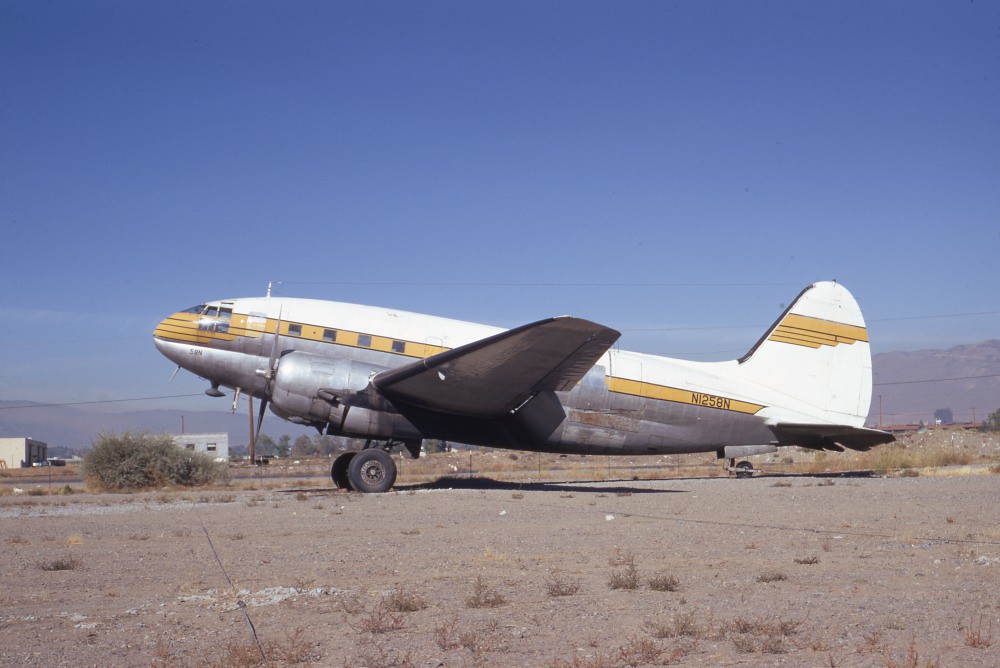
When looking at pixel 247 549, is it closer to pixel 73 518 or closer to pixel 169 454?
pixel 73 518

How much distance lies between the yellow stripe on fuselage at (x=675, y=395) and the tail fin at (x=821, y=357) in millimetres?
1143

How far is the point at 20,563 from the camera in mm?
9633

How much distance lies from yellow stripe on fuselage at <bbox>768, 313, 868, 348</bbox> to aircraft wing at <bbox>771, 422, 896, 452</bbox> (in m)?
2.39

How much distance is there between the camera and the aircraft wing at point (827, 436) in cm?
2241

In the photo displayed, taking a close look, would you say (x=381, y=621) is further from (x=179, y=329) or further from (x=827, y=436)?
(x=827, y=436)

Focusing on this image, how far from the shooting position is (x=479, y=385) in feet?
61.1

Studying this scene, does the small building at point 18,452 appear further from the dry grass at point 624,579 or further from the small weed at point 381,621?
the small weed at point 381,621

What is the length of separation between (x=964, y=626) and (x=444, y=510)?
10.5 m

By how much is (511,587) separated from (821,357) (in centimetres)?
1821

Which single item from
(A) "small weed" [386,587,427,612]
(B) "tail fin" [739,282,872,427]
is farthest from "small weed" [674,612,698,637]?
(B) "tail fin" [739,282,872,427]

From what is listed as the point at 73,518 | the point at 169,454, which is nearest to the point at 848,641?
the point at 73,518

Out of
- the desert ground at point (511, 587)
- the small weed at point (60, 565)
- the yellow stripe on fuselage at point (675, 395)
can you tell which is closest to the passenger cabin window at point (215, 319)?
the desert ground at point (511, 587)

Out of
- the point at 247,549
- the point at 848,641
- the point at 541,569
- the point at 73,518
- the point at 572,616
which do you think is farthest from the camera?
the point at 73,518

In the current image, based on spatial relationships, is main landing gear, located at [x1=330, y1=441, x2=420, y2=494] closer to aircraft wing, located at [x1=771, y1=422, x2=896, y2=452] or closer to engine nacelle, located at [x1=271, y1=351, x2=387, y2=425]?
engine nacelle, located at [x1=271, y1=351, x2=387, y2=425]
